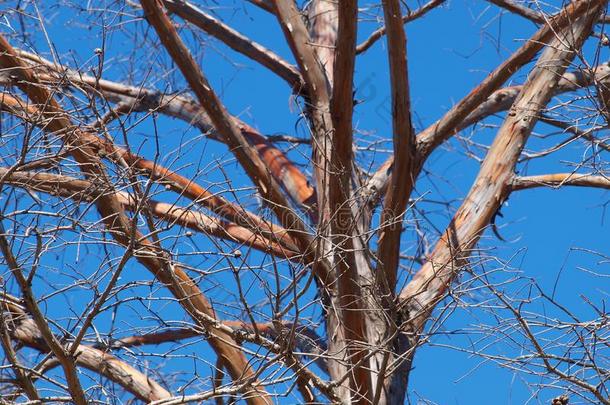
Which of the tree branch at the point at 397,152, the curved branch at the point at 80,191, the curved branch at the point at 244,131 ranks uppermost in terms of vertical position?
the curved branch at the point at 244,131

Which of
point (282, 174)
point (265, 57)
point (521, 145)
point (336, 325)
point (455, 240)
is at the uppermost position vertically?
point (265, 57)

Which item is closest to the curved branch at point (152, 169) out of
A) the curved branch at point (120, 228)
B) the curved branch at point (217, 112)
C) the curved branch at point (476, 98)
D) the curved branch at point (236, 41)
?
the curved branch at point (120, 228)

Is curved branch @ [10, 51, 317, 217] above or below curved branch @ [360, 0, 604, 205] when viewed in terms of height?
above

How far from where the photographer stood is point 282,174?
24.5ft

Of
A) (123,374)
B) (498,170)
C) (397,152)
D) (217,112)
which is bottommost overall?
(123,374)

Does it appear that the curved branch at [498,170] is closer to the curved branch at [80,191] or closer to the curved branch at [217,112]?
the curved branch at [217,112]

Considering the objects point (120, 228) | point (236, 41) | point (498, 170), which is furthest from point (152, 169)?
point (236, 41)

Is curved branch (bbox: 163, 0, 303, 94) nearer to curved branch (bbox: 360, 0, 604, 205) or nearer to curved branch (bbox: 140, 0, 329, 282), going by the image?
curved branch (bbox: 140, 0, 329, 282)

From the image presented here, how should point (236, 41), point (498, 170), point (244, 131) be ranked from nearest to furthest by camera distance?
point (498, 170)
point (236, 41)
point (244, 131)

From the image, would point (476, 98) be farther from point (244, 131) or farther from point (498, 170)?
point (244, 131)

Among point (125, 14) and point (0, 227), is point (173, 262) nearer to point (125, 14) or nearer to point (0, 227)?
point (0, 227)

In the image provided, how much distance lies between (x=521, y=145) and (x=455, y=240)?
0.82 metres

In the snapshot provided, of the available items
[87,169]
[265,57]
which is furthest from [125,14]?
[87,169]

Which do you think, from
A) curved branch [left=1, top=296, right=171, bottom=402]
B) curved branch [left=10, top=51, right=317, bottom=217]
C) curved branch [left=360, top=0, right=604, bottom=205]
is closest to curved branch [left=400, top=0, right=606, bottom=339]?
curved branch [left=360, top=0, right=604, bottom=205]
